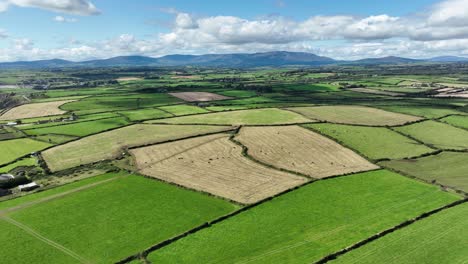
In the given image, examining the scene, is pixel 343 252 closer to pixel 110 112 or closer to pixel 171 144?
pixel 171 144

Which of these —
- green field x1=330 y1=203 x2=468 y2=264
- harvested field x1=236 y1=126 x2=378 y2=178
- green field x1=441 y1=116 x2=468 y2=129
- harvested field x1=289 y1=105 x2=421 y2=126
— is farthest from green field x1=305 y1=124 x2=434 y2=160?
green field x1=330 y1=203 x2=468 y2=264

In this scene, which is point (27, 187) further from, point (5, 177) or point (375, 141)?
point (375, 141)

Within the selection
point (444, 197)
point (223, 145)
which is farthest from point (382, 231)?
point (223, 145)

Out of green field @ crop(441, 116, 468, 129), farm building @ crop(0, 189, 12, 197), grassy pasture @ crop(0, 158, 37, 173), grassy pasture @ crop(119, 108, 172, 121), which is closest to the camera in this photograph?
farm building @ crop(0, 189, 12, 197)

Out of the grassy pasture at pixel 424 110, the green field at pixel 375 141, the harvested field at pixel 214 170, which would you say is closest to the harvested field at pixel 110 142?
the harvested field at pixel 214 170

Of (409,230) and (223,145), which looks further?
(223,145)

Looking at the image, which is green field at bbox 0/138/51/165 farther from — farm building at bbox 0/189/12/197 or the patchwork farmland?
farm building at bbox 0/189/12/197
